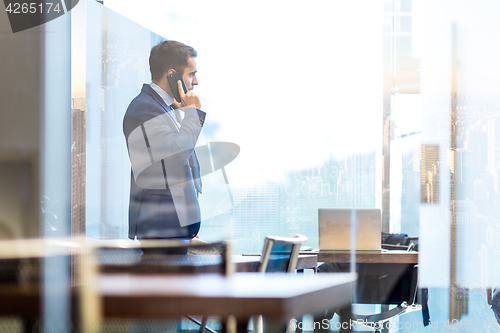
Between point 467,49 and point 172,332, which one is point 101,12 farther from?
point 172,332

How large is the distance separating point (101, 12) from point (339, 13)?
2020 mm

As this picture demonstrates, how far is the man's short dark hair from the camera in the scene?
2486 mm

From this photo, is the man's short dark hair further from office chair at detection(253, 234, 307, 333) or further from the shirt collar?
office chair at detection(253, 234, 307, 333)

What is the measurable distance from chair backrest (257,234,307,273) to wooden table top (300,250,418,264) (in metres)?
1.16

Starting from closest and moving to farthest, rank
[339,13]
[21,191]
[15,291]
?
[15,291], [21,191], [339,13]

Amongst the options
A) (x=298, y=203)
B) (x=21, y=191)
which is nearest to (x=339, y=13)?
(x=298, y=203)

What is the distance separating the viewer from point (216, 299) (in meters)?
0.80

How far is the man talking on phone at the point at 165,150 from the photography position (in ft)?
7.29

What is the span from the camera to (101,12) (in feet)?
12.8

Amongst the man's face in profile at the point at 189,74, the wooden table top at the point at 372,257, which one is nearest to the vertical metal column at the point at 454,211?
the wooden table top at the point at 372,257

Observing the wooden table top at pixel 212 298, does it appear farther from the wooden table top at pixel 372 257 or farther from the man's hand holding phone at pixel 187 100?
→ the wooden table top at pixel 372 257

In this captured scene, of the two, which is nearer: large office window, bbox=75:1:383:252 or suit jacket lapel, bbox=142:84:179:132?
suit jacket lapel, bbox=142:84:179:132

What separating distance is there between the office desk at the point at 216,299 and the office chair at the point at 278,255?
35cm

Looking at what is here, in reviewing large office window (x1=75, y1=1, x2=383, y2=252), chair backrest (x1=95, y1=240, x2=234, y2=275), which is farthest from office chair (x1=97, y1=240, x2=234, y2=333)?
large office window (x1=75, y1=1, x2=383, y2=252)
